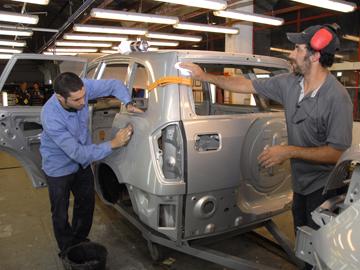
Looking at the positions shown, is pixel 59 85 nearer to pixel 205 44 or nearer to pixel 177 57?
pixel 177 57

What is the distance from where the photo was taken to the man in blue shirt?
2.77 meters

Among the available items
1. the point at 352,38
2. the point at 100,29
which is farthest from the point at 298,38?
the point at 352,38

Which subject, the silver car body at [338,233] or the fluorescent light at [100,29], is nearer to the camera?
the silver car body at [338,233]

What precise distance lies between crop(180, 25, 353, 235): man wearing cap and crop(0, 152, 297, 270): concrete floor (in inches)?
50.8

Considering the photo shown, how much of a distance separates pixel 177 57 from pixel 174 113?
1.43 ft

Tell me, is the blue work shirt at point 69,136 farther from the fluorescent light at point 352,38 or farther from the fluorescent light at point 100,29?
the fluorescent light at point 352,38

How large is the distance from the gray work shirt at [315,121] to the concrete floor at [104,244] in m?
1.37

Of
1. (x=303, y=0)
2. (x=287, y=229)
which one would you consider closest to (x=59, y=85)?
(x=287, y=229)

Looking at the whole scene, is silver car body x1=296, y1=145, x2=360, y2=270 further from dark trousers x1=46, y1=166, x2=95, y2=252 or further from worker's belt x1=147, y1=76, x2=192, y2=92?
dark trousers x1=46, y1=166, x2=95, y2=252

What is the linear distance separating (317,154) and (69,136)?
73.9 inches

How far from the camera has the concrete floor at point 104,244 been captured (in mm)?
3234

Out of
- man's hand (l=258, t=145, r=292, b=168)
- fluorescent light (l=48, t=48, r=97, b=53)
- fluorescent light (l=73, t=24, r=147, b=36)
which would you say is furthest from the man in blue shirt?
fluorescent light (l=48, t=48, r=97, b=53)

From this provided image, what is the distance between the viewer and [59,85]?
2.72 m

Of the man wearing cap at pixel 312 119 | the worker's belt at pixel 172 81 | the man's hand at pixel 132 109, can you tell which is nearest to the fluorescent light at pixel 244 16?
the man's hand at pixel 132 109
